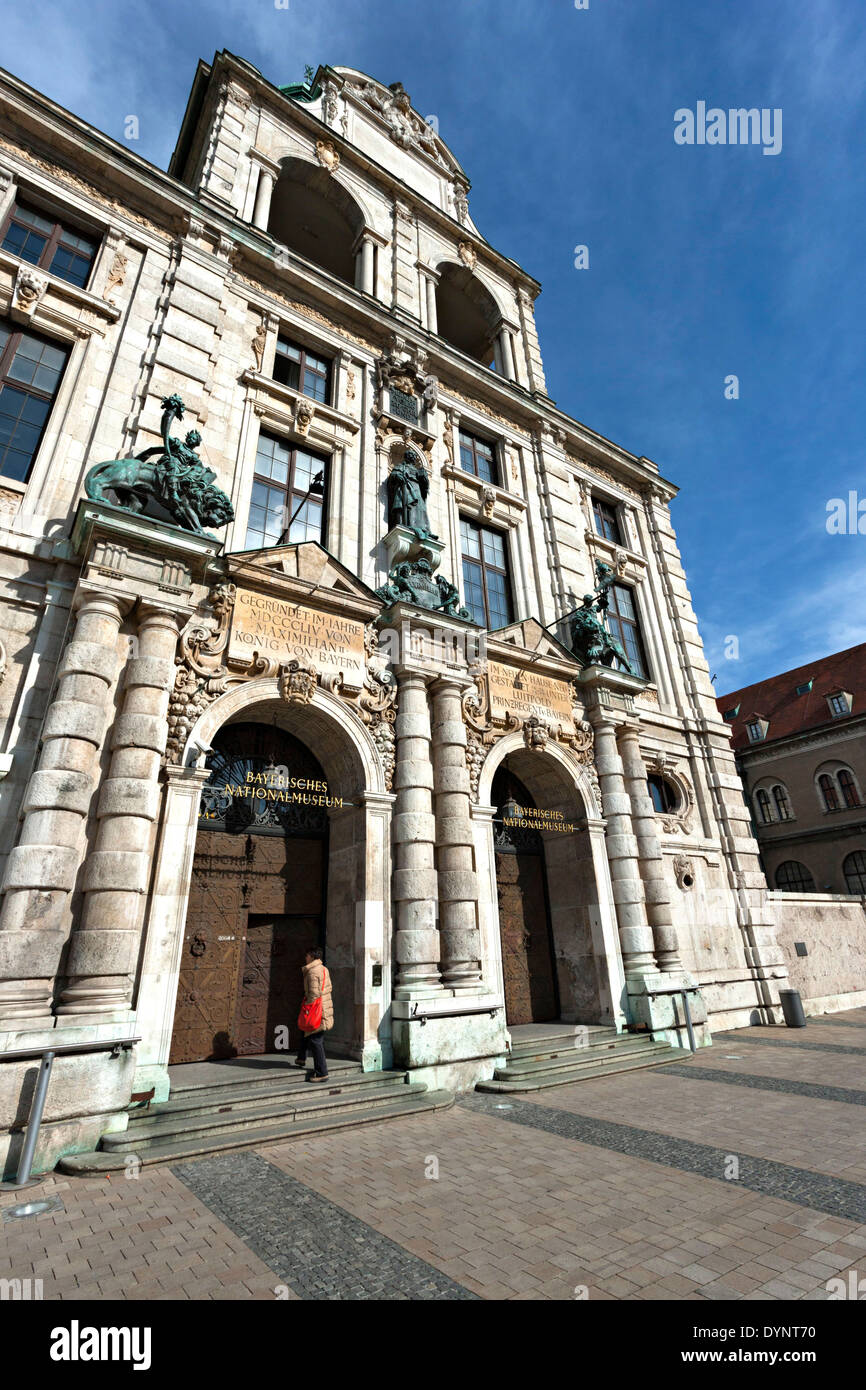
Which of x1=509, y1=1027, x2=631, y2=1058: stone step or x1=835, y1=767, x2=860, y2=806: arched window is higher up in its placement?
x1=835, y1=767, x2=860, y2=806: arched window

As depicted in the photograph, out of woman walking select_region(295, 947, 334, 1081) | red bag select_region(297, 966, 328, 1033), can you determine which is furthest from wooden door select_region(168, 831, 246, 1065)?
red bag select_region(297, 966, 328, 1033)

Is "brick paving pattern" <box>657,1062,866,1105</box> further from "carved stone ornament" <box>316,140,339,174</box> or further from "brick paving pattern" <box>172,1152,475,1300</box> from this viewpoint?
"carved stone ornament" <box>316,140,339,174</box>

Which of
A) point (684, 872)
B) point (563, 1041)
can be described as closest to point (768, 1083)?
point (563, 1041)

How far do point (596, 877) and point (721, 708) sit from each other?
1406 inches

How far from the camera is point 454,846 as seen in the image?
408 inches

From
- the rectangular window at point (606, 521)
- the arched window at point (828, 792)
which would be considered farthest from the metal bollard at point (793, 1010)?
the arched window at point (828, 792)

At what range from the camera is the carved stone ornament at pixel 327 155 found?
56.3 ft

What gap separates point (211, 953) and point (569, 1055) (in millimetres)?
5916

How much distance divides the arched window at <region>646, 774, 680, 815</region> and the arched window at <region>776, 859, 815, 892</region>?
22.1 meters

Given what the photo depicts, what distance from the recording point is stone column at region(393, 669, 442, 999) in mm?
9453

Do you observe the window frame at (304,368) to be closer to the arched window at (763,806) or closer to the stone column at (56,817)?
the stone column at (56,817)

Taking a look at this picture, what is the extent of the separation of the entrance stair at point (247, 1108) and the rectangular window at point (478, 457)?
13436 millimetres
